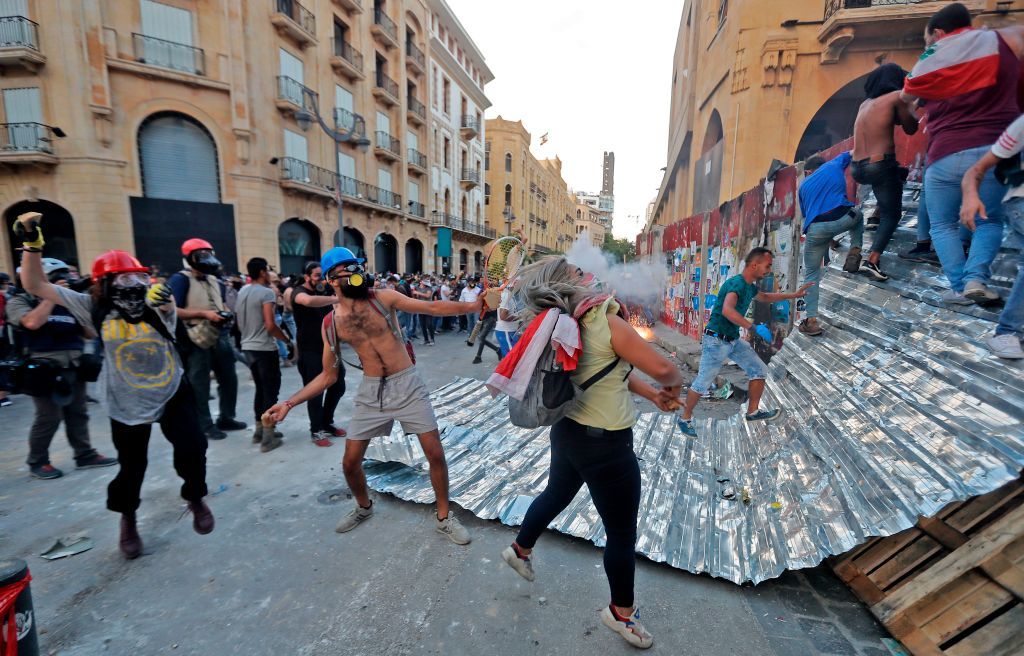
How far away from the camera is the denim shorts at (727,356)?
168 inches

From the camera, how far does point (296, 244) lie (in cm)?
1959

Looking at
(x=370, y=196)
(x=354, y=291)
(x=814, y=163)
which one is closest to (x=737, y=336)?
(x=814, y=163)

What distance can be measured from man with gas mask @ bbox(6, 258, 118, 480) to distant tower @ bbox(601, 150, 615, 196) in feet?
463

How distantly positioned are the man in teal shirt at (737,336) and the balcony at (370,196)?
20529mm

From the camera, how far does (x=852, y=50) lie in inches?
426

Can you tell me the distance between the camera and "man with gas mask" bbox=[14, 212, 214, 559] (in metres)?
2.71

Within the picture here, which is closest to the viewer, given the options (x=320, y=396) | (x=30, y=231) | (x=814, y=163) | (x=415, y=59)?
(x=30, y=231)

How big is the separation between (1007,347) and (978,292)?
0.61m

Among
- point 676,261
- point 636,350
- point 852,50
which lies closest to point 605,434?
point 636,350

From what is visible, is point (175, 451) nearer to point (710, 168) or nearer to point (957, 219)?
point (957, 219)

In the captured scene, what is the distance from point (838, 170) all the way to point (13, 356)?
8066 millimetres

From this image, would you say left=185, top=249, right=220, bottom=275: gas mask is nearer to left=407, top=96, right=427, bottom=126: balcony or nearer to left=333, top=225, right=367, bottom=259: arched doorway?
left=333, top=225, right=367, bottom=259: arched doorway

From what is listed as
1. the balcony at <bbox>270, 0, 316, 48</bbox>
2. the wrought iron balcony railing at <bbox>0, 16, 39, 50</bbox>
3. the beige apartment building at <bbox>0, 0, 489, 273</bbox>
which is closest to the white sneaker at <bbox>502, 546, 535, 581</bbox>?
the beige apartment building at <bbox>0, 0, 489, 273</bbox>

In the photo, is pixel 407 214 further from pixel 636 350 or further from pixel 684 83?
pixel 636 350
